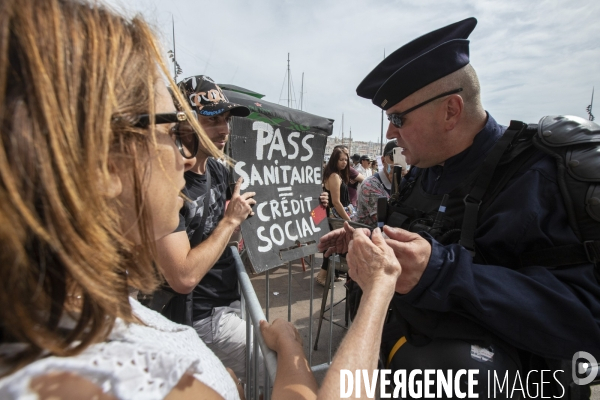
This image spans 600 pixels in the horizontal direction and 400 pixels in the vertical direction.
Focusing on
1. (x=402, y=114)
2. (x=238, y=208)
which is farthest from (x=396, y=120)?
(x=238, y=208)

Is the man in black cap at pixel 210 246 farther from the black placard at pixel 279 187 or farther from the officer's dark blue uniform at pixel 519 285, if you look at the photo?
the officer's dark blue uniform at pixel 519 285

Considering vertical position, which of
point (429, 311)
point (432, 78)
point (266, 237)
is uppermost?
point (432, 78)

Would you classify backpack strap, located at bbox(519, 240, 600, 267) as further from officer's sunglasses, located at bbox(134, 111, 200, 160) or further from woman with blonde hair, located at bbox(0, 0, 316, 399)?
officer's sunglasses, located at bbox(134, 111, 200, 160)

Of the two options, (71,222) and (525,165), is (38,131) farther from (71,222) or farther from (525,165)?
(525,165)

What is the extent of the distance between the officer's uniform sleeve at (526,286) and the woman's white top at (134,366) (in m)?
0.85

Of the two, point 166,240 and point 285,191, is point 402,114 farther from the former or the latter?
point 166,240

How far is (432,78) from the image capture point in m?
1.60

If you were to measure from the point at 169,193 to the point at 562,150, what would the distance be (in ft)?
4.74

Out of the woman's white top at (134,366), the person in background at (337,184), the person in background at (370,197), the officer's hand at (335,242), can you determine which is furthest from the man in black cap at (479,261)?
the person in background at (337,184)

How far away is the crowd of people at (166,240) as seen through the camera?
51 cm

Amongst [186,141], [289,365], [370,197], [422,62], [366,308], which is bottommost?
[289,365]

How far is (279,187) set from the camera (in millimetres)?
2186

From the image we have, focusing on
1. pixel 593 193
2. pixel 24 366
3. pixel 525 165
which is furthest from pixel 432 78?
pixel 24 366

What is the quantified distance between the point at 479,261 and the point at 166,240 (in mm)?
1424
